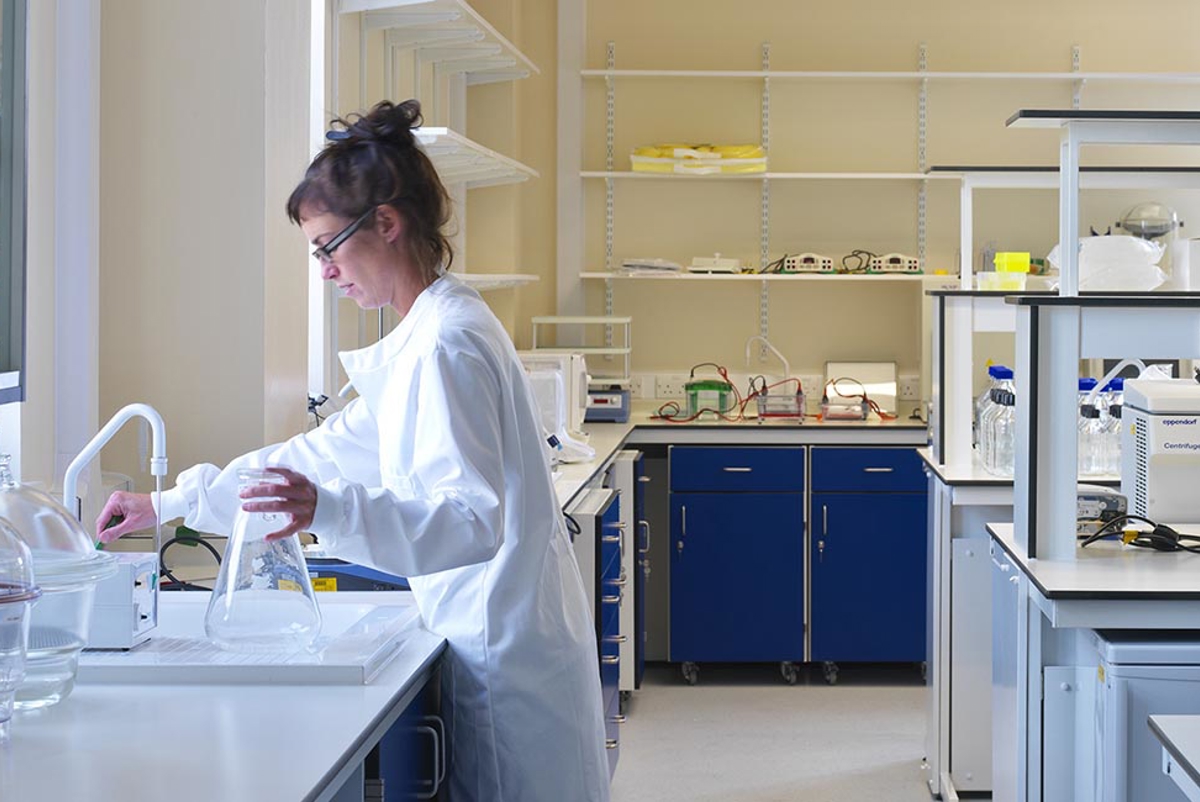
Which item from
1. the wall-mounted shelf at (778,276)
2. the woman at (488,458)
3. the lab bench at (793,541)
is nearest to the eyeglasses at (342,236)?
the woman at (488,458)

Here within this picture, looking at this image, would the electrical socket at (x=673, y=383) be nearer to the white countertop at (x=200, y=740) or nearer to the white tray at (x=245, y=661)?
the white tray at (x=245, y=661)

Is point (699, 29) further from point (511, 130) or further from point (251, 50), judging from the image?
point (251, 50)

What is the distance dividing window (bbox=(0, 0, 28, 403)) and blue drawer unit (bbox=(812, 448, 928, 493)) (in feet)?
10.3

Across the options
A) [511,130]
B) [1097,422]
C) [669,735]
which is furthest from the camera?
[511,130]

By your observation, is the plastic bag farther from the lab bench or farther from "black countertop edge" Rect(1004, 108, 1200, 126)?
the lab bench

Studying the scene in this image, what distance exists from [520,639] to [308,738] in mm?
475

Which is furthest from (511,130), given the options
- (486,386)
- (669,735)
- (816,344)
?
(486,386)

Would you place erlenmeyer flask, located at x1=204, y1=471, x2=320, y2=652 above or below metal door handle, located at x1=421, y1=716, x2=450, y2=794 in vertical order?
above

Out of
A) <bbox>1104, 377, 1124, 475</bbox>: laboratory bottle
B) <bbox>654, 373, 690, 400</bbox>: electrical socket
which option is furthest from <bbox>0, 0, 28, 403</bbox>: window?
<bbox>654, 373, 690, 400</bbox>: electrical socket

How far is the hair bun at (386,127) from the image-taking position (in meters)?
1.98

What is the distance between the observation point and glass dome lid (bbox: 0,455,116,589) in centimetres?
172

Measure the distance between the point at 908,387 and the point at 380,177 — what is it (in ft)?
13.8

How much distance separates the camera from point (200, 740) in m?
1.54

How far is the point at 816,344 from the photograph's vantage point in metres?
5.98
